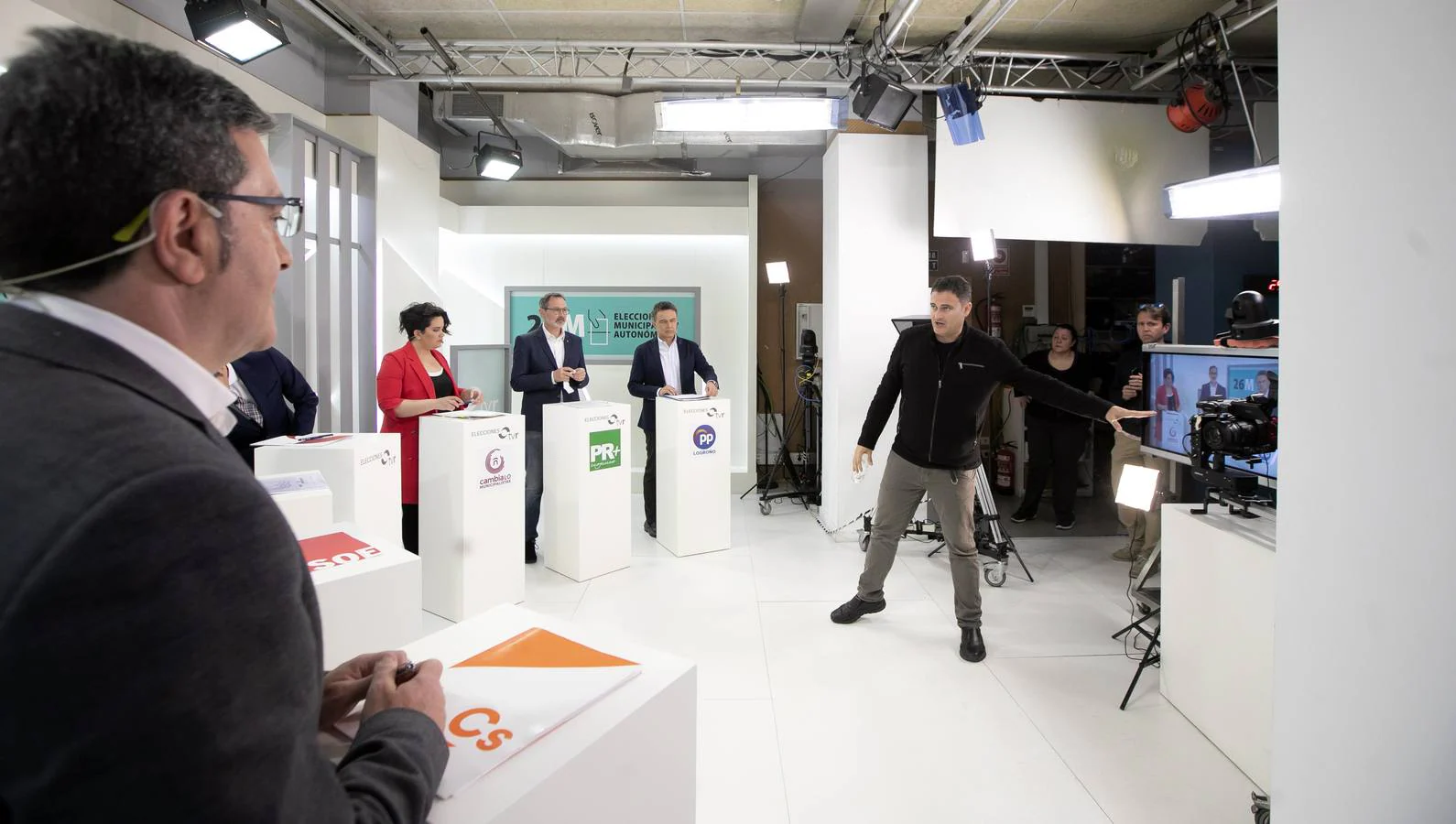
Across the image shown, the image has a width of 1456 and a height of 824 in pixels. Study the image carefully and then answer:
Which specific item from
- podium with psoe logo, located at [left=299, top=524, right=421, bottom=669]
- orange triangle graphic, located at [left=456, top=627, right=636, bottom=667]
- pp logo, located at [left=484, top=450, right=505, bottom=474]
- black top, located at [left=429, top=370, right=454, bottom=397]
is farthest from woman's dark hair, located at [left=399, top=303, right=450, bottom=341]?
orange triangle graphic, located at [left=456, top=627, right=636, bottom=667]

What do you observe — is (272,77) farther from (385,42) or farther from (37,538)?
(37,538)

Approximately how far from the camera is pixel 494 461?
360 cm

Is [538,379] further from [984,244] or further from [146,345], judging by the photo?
[146,345]

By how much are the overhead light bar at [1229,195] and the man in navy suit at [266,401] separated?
4.93 metres

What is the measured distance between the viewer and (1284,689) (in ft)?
4.48

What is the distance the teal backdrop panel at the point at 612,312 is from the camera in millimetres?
6984

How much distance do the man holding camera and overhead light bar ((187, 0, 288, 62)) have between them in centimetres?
485

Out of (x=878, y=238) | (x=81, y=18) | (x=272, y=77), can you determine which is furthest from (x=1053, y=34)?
(x=81, y=18)

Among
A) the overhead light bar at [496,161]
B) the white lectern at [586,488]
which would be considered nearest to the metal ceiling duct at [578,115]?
the overhead light bar at [496,161]

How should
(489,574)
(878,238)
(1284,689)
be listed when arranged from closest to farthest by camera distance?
(1284,689) → (489,574) → (878,238)

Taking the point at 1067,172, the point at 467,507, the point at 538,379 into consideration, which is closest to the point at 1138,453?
the point at 1067,172

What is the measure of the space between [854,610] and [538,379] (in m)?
2.45

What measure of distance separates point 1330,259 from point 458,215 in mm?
6863

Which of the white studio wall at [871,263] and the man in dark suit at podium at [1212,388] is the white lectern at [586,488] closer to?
the white studio wall at [871,263]
